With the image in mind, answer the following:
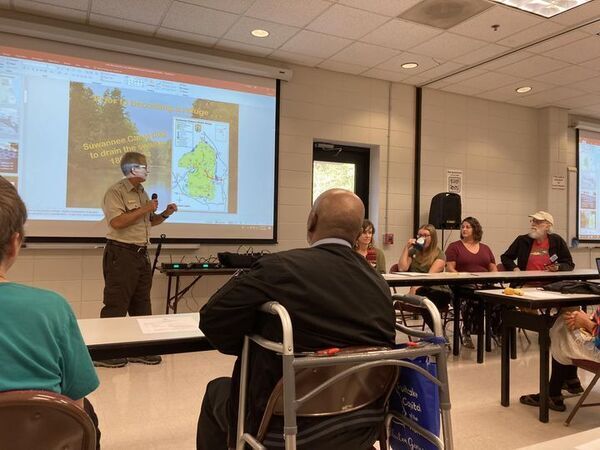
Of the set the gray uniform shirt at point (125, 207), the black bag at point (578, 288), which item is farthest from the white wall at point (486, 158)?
the gray uniform shirt at point (125, 207)

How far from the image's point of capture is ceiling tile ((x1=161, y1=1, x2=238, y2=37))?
163 inches

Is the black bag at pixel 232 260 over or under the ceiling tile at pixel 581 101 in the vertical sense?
under

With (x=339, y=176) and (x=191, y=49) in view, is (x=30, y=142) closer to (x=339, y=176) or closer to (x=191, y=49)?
(x=191, y=49)

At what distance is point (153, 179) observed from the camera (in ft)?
15.6

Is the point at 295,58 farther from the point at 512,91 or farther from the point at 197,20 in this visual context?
the point at 512,91

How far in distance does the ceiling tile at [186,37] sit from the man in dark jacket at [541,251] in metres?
3.78

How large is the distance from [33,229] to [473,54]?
4722 mm

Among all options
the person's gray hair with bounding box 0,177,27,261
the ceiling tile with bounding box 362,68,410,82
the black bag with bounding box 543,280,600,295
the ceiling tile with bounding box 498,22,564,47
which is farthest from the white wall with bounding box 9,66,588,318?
the person's gray hair with bounding box 0,177,27,261

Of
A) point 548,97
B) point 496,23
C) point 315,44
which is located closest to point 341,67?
point 315,44

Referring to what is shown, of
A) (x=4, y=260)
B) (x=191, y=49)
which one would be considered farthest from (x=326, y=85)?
(x=4, y=260)

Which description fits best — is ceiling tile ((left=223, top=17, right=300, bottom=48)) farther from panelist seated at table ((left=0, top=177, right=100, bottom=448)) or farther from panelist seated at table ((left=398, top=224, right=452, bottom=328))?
A: panelist seated at table ((left=0, top=177, right=100, bottom=448))

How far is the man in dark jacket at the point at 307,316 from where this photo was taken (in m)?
1.28

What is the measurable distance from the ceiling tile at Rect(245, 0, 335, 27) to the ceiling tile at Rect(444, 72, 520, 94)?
2.61m

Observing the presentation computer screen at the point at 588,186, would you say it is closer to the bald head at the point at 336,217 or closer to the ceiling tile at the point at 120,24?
the ceiling tile at the point at 120,24
